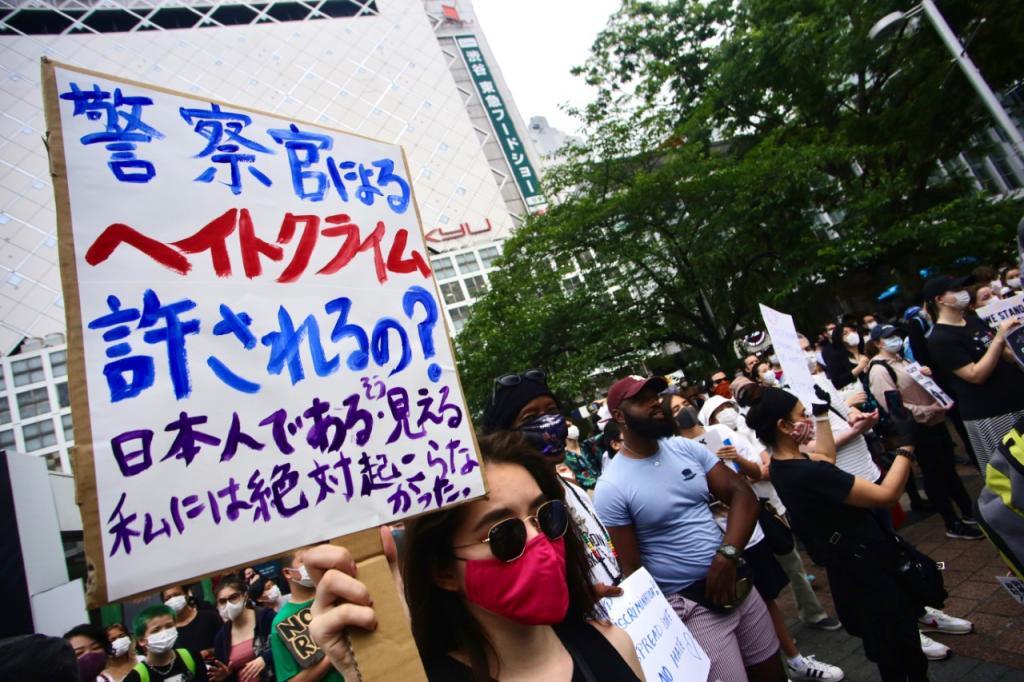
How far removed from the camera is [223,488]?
1.06 meters

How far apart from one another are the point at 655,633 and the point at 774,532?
2.21 meters

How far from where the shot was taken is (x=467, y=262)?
5250 cm

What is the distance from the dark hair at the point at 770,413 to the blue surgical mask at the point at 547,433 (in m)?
1.02

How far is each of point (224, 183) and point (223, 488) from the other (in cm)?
67

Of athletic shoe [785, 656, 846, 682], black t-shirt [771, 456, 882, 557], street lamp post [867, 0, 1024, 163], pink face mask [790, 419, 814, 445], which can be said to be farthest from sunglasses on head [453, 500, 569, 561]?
street lamp post [867, 0, 1024, 163]

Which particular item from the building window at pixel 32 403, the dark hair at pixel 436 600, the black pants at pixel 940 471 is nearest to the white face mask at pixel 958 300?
the black pants at pixel 940 471

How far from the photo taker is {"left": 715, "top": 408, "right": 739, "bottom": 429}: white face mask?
524 centimetres

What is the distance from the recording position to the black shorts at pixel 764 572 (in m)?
3.19

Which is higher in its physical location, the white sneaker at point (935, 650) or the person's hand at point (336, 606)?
the person's hand at point (336, 606)

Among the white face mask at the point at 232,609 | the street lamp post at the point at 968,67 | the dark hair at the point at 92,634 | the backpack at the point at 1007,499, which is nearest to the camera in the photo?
the backpack at the point at 1007,499

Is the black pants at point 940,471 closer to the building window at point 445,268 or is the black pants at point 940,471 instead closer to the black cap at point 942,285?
the black cap at point 942,285

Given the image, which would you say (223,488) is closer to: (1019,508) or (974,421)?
(1019,508)

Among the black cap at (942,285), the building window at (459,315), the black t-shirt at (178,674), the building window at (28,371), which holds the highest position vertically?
the building window at (28,371)

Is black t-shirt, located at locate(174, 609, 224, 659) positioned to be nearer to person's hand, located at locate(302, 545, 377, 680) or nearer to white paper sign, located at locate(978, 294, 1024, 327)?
person's hand, located at locate(302, 545, 377, 680)
